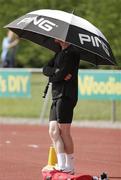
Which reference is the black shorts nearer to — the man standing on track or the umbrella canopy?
the man standing on track

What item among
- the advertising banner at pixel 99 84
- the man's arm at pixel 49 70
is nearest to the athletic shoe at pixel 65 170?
the man's arm at pixel 49 70

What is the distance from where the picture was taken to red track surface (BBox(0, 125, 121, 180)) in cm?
1040

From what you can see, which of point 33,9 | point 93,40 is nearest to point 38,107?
point 93,40

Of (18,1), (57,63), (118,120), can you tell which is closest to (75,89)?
(57,63)

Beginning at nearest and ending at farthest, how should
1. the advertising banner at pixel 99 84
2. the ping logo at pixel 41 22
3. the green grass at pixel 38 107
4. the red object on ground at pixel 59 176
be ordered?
the red object on ground at pixel 59 176, the ping logo at pixel 41 22, the advertising banner at pixel 99 84, the green grass at pixel 38 107

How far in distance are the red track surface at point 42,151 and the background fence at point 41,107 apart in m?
1.59

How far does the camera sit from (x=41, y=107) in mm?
18938

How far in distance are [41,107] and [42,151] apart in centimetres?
638

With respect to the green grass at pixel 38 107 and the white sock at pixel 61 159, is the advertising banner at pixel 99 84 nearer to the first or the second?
the green grass at pixel 38 107

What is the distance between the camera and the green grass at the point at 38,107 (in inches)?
725

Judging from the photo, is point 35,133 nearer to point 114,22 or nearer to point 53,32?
point 53,32

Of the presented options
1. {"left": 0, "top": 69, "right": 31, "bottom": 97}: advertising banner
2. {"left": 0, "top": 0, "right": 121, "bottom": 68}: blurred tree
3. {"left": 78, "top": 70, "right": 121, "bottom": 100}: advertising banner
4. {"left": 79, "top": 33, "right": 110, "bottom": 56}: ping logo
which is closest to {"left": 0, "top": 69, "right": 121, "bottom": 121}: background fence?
{"left": 0, "top": 69, "right": 31, "bottom": 97}: advertising banner

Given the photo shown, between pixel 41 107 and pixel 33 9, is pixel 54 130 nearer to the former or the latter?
pixel 41 107

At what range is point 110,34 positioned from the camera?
29.6 m
